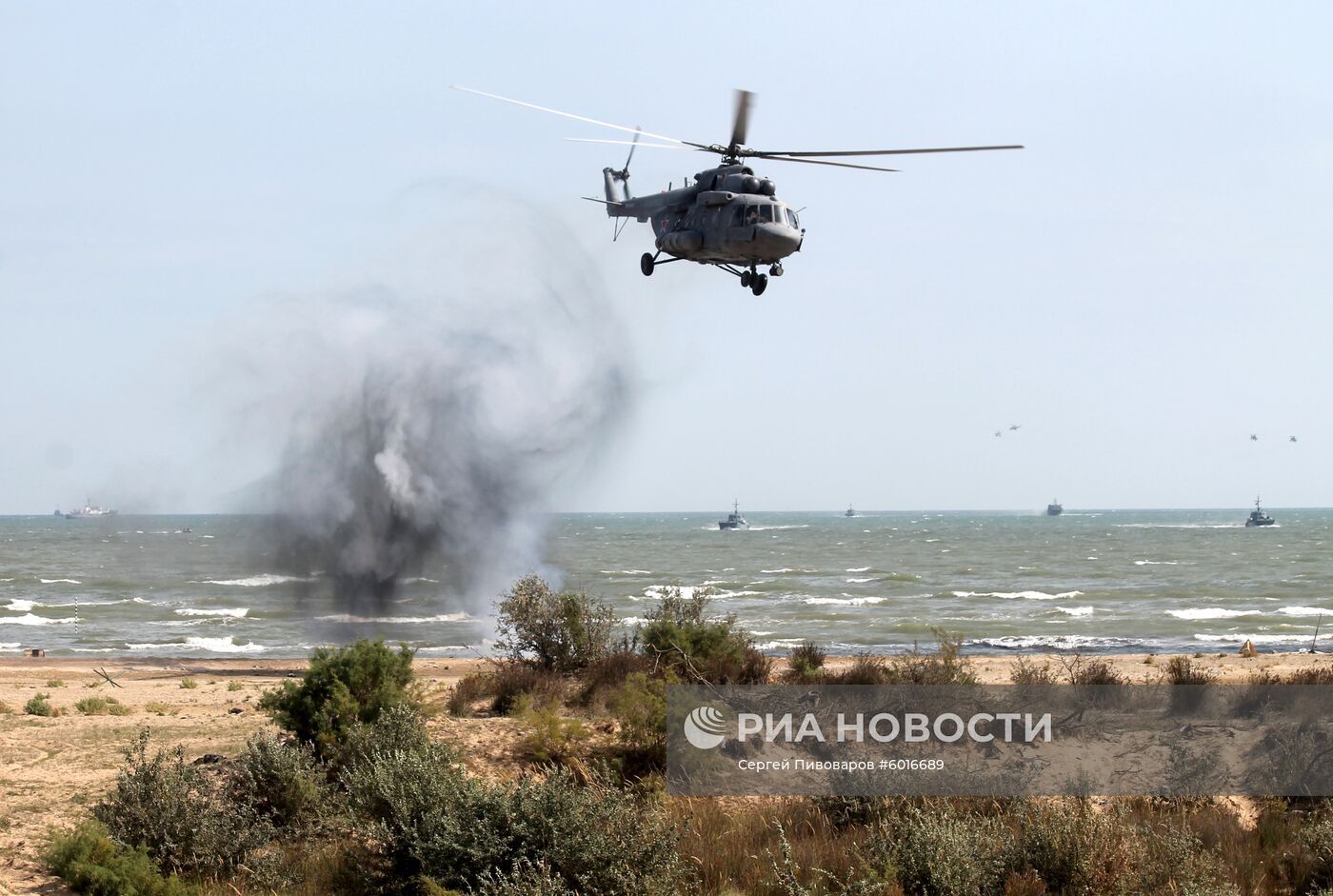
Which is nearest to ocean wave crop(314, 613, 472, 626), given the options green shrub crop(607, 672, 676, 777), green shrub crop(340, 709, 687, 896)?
green shrub crop(607, 672, 676, 777)

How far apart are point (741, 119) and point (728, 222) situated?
194 cm

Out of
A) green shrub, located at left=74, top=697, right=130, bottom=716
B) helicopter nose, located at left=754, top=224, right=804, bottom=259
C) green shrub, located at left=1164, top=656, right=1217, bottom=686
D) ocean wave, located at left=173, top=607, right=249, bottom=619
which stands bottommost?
ocean wave, located at left=173, top=607, right=249, bottom=619

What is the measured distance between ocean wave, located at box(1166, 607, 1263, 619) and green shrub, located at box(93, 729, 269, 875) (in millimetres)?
42234

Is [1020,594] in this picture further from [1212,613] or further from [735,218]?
[735,218]

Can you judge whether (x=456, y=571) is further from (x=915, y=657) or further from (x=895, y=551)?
(x=895, y=551)

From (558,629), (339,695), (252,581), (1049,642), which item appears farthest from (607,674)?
(252,581)

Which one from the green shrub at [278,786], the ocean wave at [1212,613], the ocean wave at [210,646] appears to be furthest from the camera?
the ocean wave at [1212,613]

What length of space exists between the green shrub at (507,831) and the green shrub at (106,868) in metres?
1.72

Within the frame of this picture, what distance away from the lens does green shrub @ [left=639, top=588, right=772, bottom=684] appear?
53.4ft

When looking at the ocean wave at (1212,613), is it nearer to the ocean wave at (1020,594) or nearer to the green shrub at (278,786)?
the ocean wave at (1020,594)

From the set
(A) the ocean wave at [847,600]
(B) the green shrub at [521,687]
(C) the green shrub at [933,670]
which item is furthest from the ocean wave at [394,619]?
(C) the green shrub at [933,670]

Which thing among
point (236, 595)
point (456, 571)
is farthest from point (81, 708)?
point (236, 595)

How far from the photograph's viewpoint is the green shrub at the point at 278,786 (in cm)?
1150

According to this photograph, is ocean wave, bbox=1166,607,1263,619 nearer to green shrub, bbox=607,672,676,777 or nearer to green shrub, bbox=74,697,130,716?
A: green shrub, bbox=607,672,676,777
